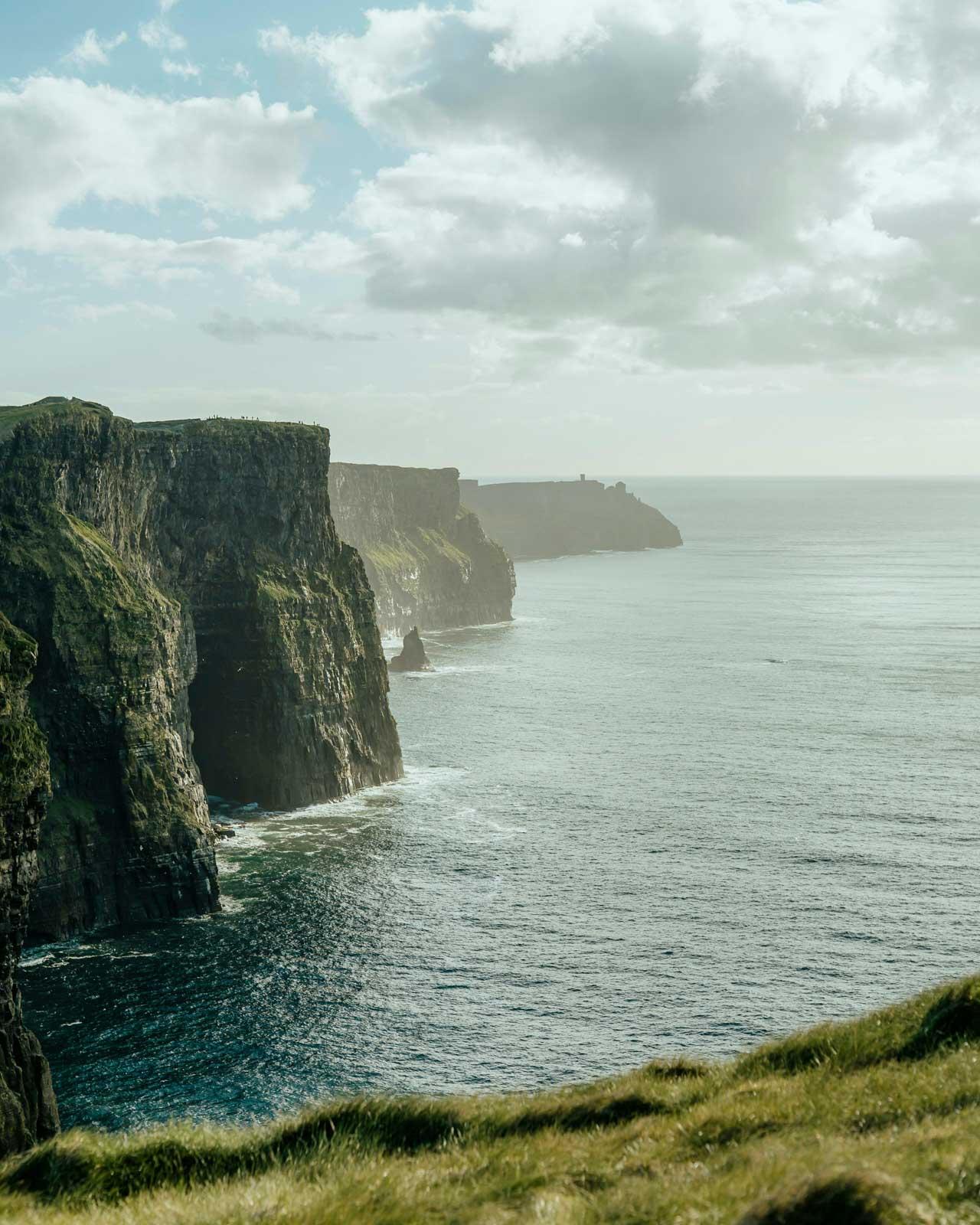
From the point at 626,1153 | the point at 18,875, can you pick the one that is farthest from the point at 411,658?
the point at 626,1153

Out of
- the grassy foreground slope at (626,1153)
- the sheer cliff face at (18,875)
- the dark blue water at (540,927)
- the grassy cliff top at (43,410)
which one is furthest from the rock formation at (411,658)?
the grassy foreground slope at (626,1153)

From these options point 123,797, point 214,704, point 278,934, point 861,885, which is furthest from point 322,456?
point 861,885

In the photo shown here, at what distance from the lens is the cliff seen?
280ft

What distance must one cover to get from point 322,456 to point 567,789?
44668 mm

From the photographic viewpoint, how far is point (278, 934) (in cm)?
8062

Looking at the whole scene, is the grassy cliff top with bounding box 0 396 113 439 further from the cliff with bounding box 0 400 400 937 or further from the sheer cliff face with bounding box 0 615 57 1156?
the sheer cliff face with bounding box 0 615 57 1156

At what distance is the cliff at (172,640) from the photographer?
85.4 meters

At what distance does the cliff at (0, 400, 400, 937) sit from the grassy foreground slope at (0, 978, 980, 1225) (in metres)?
62.8

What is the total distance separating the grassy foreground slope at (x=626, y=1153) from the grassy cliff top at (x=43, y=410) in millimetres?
77322

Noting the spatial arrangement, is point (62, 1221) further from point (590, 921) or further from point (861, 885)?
point (861, 885)

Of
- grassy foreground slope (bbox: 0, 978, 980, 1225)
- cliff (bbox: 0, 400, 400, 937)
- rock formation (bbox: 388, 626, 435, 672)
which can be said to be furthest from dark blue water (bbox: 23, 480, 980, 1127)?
rock formation (bbox: 388, 626, 435, 672)

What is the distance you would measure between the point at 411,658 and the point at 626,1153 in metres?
Result: 176

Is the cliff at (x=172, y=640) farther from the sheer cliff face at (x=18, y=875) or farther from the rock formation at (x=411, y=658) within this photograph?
the rock formation at (x=411, y=658)

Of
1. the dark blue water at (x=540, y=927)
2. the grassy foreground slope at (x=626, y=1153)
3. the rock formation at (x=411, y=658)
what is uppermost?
the grassy foreground slope at (x=626, y=1153)
